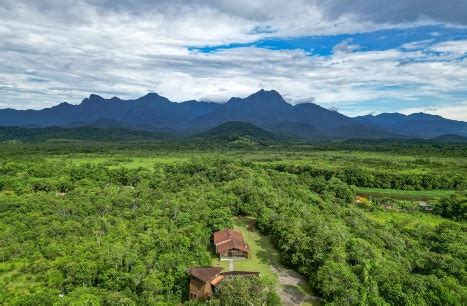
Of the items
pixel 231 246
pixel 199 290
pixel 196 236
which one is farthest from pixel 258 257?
pixel 199 290

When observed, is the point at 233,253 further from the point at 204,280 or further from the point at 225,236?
the point at 204,280

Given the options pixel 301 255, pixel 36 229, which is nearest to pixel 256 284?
pixel 301 255

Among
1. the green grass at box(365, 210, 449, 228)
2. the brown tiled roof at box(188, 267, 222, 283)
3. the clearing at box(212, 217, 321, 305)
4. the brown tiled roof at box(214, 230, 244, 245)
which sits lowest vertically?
the green grass at box(365, 210, 449, 228)

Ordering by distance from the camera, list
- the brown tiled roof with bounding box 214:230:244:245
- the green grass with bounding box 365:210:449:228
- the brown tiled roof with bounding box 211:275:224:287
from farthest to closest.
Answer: the green grass with bounding box 365:210:449:228 < the brown tiled roof with bounding box 214:230:244:245 < the brown tiled roof with bounding box 211:275:224:287

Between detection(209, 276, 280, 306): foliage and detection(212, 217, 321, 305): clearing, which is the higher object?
detection(209, 276, 280, 306): foliage

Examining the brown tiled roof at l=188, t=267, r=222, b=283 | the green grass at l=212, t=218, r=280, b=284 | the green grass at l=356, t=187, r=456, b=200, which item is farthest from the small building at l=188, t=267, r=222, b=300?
the green grass at l=356, t=187, r=456, b=200

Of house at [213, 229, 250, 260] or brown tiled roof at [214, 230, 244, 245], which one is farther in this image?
brown tiled roof at [214, 230, 244, 245]

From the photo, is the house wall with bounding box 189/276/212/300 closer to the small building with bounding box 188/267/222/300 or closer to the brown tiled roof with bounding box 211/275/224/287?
the small building with bounding box 188/267/222/300
